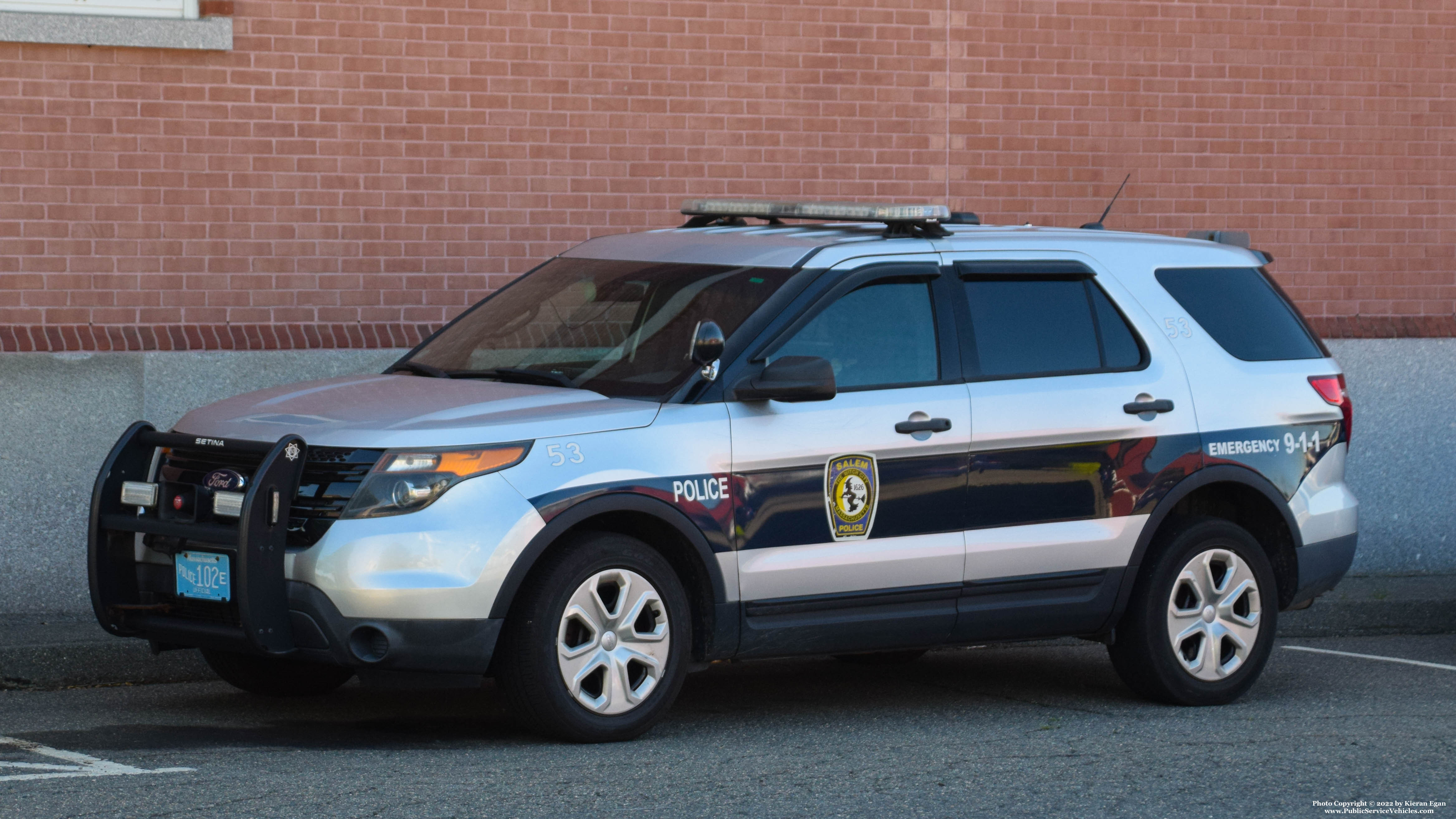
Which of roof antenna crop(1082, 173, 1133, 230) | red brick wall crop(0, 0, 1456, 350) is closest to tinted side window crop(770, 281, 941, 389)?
roof antenna crop(1082, 173, 1133, 230)

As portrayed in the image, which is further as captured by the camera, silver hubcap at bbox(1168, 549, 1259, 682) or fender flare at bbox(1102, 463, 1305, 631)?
silver hubcap at bbox(1168, 549, 1259, 682)

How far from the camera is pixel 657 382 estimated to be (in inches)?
273

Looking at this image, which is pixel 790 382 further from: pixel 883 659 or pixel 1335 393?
pixel 1335 393

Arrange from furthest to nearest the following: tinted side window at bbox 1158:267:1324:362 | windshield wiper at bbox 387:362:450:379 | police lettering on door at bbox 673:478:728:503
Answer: tinted side window at bbox 1158:267:1324:362 → windshield wiper at bbox 387:362:450:379 → police lettering on door at bbox 673:478:728:503

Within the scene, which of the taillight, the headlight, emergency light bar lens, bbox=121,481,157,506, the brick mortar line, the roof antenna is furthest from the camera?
the brick mortar line

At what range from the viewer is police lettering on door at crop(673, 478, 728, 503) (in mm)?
6699

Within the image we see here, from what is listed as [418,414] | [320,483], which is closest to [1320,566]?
[418,414]

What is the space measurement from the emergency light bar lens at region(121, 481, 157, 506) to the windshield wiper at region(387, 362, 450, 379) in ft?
3.64

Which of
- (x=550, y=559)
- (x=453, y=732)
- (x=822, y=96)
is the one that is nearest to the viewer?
(x=550, y=559)

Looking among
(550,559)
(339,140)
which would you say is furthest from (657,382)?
(339,140)

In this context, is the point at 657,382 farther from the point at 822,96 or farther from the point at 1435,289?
the point at 1435,289

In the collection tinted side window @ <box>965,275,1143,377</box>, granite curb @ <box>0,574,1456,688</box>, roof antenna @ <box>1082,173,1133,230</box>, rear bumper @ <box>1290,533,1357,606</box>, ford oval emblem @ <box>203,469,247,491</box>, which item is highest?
roof antenna @ <box>1082,173,1133,230</box>

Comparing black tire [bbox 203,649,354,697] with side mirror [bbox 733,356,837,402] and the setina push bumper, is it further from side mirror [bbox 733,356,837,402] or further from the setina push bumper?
side mirror [bbox 733,356,837,402]

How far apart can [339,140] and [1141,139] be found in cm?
485
